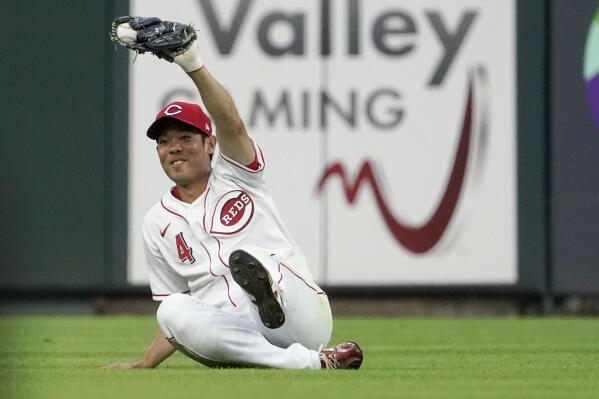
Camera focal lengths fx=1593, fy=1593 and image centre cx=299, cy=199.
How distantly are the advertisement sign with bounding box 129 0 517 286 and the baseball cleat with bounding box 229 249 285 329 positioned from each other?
680cm

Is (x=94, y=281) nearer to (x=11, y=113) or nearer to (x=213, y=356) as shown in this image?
(x=11, y=113)

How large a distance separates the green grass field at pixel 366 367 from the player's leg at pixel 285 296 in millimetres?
176

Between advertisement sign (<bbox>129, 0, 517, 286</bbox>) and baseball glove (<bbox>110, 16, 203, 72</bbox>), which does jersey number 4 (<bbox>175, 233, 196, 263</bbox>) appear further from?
advertisement sign (<bbox>129, 0, 517, 286</bbox>)

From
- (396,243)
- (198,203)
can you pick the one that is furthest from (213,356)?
(396,243)

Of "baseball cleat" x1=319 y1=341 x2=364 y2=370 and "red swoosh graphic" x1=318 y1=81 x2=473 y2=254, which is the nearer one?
"baseball cleat" x1=319 y1=341 x2=364 y2=370

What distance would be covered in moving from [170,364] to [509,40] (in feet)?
20.9

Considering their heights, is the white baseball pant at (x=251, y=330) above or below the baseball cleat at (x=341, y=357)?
above

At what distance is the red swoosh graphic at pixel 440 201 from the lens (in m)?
12.7

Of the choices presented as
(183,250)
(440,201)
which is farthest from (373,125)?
(183,250)

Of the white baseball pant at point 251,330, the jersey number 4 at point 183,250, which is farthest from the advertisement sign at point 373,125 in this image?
the white baseball pant at point 251,330

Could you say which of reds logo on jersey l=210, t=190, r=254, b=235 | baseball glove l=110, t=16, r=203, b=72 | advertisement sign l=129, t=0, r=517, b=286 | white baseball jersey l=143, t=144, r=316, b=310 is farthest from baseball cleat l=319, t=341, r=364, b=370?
advertisement sign l=129, t=0, r=517, b=286

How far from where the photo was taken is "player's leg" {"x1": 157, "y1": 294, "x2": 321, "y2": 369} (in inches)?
237

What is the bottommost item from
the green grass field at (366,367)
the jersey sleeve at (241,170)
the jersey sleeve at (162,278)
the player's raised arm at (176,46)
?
the green grass field at (366,367)

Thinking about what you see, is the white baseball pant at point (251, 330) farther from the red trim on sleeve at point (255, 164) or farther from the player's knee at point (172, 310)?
the red trim on sleeve at point (255, 164)
